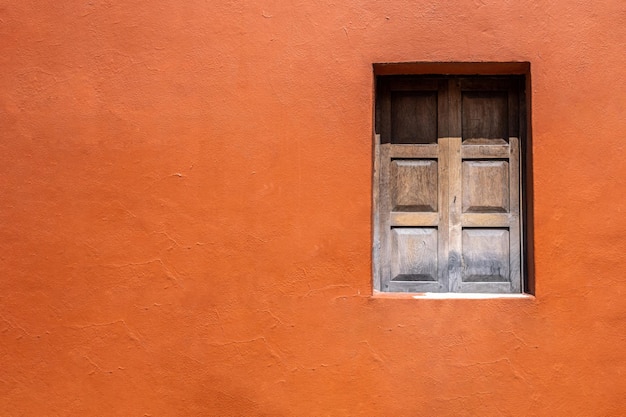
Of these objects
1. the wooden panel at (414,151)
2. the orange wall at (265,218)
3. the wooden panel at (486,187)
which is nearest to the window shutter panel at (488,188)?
the wooden panel at (486,187)

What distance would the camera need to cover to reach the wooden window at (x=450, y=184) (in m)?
3.68

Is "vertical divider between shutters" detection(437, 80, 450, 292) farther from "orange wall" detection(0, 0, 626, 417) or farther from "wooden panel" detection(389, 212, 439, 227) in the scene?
"orange wall" detection(0, 0, 626, 417)

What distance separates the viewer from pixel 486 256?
3.68 metres

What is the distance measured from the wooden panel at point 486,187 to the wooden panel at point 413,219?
0.65 feet

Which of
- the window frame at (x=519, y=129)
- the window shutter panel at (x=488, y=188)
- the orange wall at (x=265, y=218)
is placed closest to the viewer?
the orange wall at (x=265, y=218)

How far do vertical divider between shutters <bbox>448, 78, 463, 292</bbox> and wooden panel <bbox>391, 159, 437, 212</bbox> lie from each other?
10 centimetres

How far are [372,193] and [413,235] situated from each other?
37 centimetres

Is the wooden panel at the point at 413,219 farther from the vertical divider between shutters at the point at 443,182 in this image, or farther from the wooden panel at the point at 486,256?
the wooden panel at the point at 486,256

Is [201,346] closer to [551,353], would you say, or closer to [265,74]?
[265,74]

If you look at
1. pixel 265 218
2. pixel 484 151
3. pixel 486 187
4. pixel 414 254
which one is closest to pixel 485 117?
pixel 484 151

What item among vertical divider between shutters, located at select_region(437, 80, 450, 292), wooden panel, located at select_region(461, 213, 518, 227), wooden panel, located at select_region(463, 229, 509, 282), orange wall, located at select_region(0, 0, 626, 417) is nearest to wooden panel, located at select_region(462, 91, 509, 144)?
vertical divider between shutters, located at select_region(437, 80, 450, 292)

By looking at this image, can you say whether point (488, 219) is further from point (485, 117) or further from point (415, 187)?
point (485, 117)

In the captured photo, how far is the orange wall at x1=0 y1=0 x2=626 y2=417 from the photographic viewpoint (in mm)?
3410

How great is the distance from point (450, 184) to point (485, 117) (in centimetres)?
46
